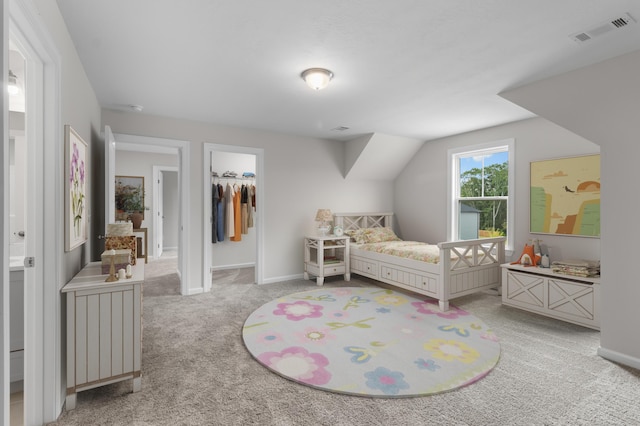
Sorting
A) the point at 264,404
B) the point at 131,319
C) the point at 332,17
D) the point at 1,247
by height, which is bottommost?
the point at 264,404

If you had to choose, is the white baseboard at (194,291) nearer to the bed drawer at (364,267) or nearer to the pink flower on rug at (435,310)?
the bed drawer at (364,267)

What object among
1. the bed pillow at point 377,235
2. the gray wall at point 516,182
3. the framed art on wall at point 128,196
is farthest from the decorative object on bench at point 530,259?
the framed art on wall at point 128,196

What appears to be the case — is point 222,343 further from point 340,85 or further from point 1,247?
point 340,85

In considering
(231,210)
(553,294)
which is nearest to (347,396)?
(553,294)

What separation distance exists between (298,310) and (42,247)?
2.52 metres

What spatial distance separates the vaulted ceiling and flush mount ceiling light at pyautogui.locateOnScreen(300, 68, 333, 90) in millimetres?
68

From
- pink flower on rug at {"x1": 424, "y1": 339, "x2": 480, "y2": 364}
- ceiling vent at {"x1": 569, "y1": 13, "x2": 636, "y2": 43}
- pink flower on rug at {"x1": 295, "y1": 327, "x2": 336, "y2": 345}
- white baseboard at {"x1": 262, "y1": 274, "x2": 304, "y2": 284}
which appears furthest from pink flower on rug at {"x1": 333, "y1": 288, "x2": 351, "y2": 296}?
ceiling vent at {"x1": 569, "y1": 13, "x2": 636, "y2": 43}

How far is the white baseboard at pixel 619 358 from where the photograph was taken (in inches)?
96.0

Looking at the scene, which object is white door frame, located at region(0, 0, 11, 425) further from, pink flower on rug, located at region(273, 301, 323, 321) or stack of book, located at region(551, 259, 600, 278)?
stack of book, located at region(551, 259, 600, 278)

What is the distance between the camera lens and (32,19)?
4.87 ft

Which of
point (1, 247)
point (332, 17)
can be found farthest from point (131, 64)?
point (1, 247)

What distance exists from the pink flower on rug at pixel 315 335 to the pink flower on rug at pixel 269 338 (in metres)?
0.18

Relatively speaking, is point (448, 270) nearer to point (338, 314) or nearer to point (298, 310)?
point (338, 314)

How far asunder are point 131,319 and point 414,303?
3085 millimetres
